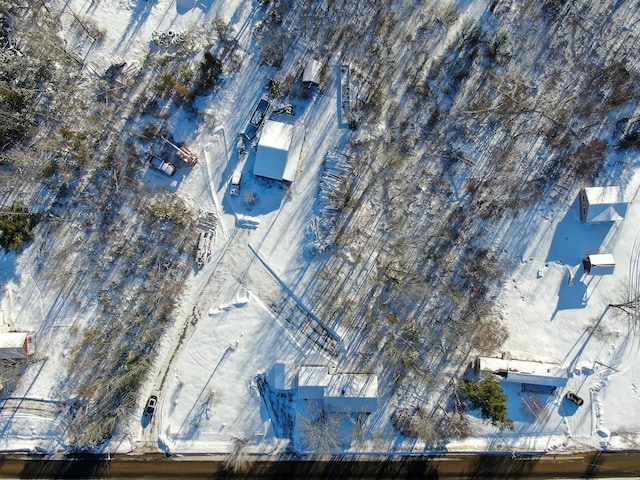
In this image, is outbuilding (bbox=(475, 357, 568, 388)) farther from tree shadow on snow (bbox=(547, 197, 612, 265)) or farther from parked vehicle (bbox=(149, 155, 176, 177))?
parked vehicle (bbox=(149, 155, 176, 177))

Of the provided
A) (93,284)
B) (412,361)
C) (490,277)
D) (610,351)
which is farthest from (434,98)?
(93,284)

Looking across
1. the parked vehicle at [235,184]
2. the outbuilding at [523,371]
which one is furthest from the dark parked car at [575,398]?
the parked vehicle at [235,184]

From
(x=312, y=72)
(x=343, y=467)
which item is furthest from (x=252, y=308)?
(x=312, y=72)

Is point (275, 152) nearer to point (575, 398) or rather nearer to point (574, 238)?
point (574, 238)

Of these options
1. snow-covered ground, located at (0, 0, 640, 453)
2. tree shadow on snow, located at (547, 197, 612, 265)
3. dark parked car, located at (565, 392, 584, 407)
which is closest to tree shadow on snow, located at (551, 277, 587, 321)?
snow-covered ground, located at (0, 0, 640, 453)

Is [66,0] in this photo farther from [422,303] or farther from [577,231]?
[577,231]

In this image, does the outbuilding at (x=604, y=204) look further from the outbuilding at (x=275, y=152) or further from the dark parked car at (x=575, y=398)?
the outbuilding at (x=275, y=152)
